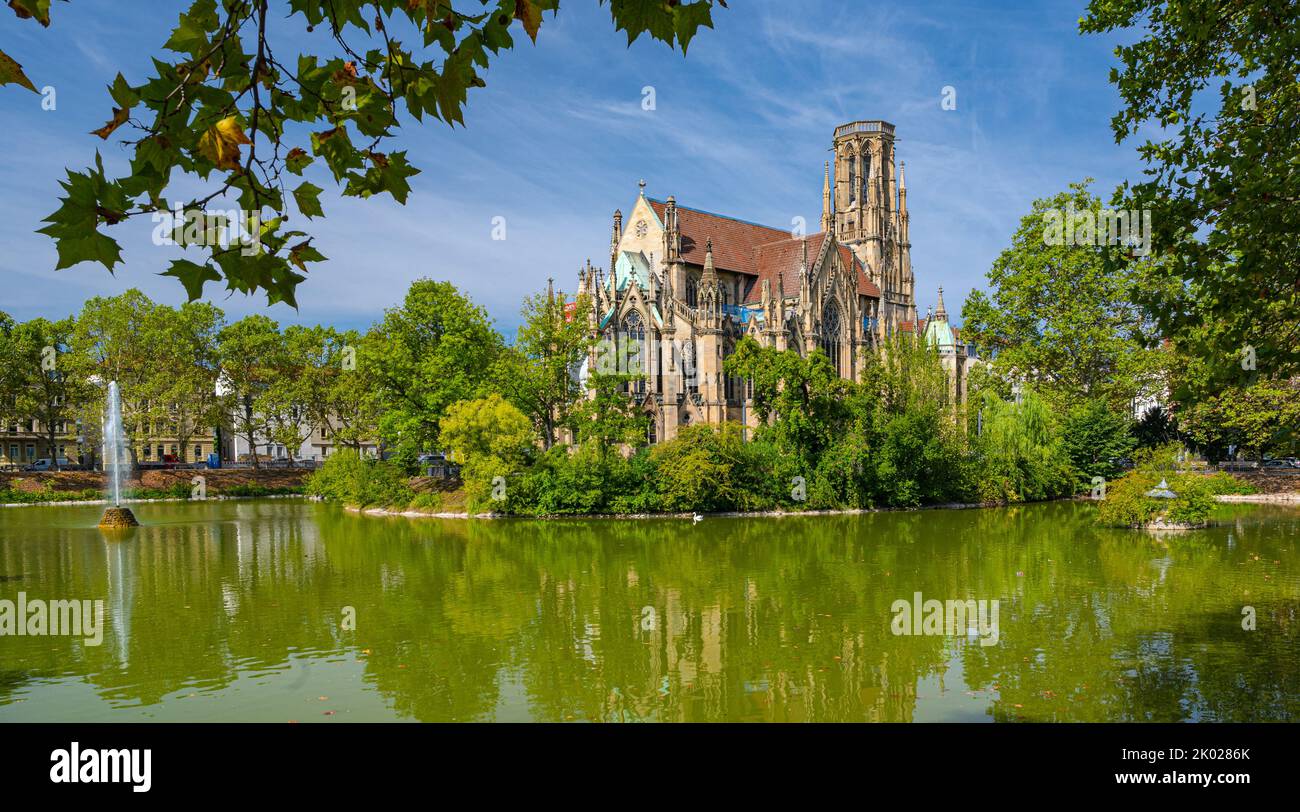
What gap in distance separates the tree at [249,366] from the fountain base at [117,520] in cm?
2623

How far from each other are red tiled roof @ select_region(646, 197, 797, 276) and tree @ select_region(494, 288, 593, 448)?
65.3 ft

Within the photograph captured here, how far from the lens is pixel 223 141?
3.79 m

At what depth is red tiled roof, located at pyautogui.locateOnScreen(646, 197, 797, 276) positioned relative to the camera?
6519 cm

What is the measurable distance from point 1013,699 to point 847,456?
1210 inches

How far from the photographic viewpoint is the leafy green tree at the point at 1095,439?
45.6 metres

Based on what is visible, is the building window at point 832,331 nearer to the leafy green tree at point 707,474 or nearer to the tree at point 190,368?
the leafy green tree at point 707,474

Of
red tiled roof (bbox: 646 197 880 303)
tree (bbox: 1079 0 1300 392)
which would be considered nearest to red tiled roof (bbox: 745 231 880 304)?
red tiled roof (bbox: 646 197 880 303)

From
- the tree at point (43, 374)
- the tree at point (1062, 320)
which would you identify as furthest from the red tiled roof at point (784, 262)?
the tree at point (43, 374)

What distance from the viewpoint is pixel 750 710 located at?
33.4 ft

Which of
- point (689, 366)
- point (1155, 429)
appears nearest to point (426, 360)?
point (689, 366)

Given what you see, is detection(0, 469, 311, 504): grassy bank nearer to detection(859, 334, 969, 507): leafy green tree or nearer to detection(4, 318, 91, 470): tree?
detection(4, 318, 91, 470): tree

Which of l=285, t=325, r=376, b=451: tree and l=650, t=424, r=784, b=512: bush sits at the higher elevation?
l=285, t=325, r=376, b=451: tree

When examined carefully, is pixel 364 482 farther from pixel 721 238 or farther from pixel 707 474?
pixel 721 238

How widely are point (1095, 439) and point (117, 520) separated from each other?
48.2 m
